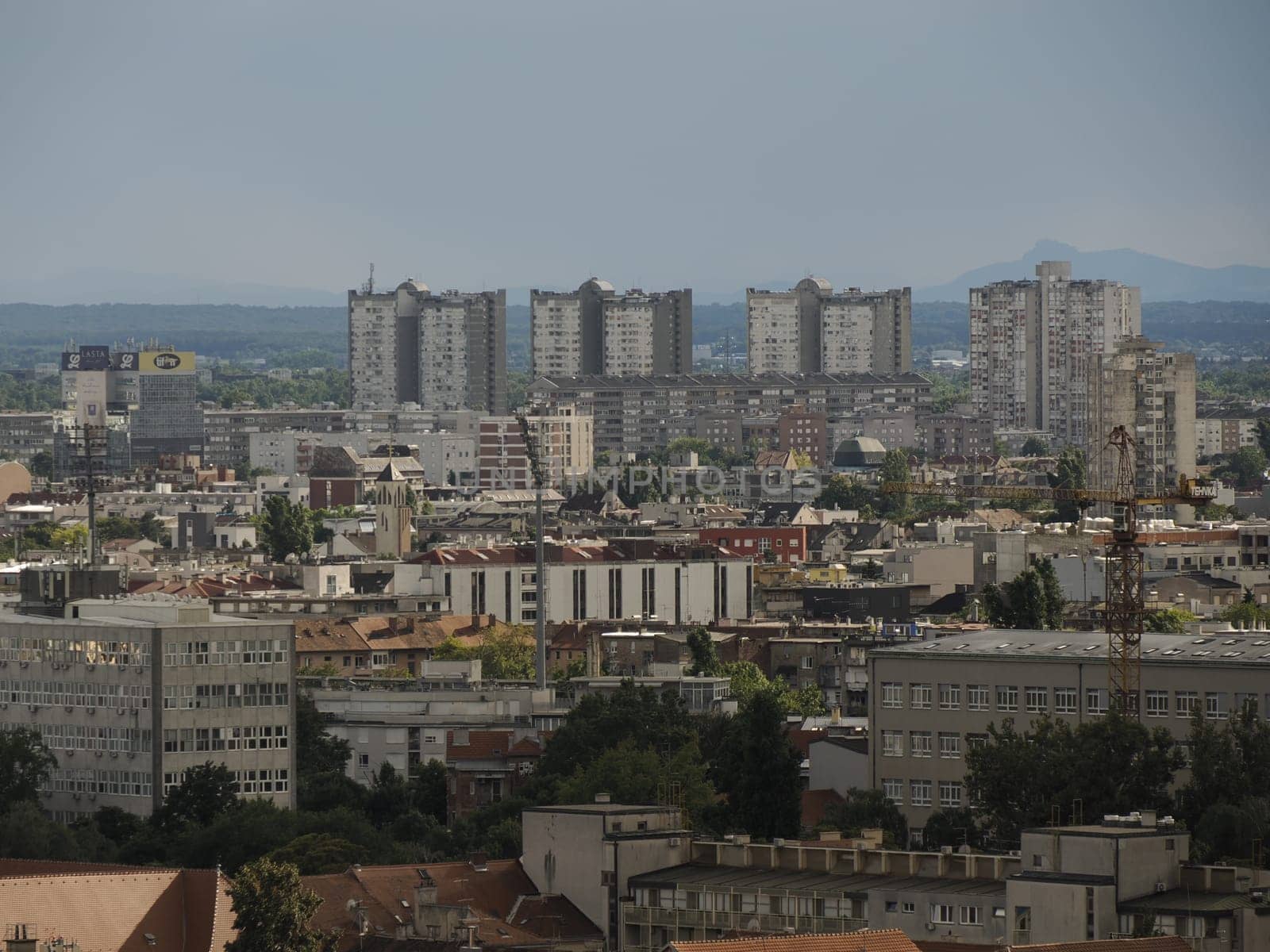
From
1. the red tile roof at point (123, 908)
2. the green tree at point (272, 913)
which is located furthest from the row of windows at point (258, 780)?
the green tree at point (272, 913)

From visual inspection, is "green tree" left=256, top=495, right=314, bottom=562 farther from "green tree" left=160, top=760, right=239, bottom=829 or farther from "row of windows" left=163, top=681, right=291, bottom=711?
"green tree" left=160, top=760, right=239, bottom=829

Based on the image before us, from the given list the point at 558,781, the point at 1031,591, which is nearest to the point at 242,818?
the point at 558,781

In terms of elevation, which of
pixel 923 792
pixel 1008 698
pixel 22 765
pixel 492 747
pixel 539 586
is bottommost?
pixel 492 747

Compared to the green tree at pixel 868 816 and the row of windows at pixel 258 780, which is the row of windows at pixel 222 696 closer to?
the row of windows at pixel 258 780

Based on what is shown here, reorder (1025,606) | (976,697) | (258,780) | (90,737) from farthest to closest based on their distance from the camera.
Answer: (1025,606) → (90,737) → (976,697) → (258,780)

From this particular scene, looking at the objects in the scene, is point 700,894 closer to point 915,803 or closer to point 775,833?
point 775,833

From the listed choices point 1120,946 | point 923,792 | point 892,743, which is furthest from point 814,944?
point 892,743

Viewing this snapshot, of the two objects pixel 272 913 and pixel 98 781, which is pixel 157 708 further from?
pixel 272 913
